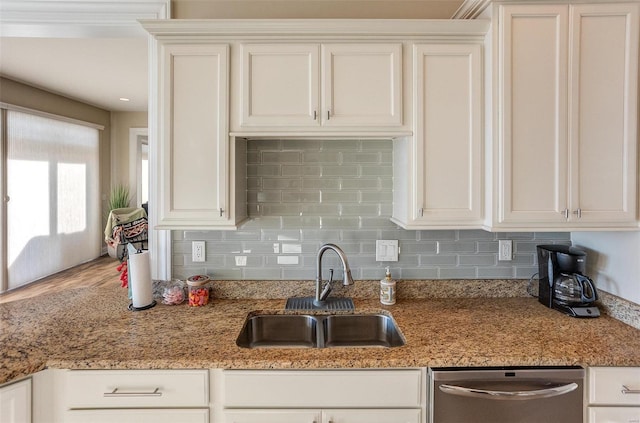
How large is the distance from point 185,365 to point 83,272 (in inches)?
198

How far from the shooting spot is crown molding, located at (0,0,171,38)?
1.89 meters

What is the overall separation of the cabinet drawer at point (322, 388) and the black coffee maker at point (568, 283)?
93cm

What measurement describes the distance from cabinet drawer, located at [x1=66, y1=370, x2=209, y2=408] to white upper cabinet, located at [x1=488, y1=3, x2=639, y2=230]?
1468 millimetres

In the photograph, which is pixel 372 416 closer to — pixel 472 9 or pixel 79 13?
pixel 472 9

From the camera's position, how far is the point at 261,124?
5.31ft

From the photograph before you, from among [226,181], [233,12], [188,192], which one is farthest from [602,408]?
[233,12]

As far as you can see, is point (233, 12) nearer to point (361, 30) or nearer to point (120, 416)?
point (361, 30)

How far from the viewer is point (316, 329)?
1763mm

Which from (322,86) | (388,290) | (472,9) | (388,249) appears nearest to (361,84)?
(322,86)

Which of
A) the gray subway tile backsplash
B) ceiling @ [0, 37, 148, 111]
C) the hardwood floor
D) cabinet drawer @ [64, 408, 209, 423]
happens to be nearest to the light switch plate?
the gray subway tile backsplash

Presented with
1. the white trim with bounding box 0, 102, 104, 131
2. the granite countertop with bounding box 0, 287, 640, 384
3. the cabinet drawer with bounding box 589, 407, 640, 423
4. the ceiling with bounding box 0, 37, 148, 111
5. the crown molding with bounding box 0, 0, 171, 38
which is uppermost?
the ceiling with bounding box 0, 37, 148, 111

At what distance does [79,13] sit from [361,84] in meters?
1.63

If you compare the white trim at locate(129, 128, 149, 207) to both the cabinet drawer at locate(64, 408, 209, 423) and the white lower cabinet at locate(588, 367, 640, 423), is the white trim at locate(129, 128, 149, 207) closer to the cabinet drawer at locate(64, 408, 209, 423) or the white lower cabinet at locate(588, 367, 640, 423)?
the cabinet drawer at locate(64, 408, 209, 423)

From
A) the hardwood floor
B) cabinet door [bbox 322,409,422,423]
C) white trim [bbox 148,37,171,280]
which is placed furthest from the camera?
the hardwood floor
